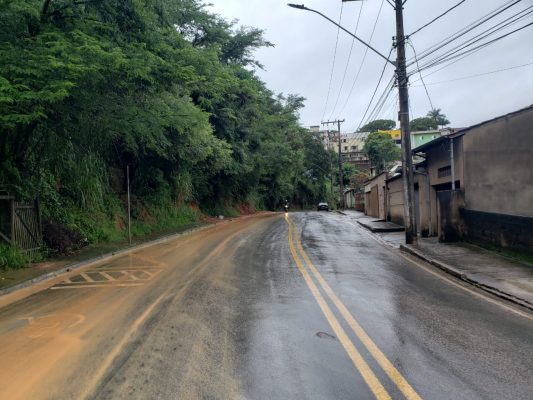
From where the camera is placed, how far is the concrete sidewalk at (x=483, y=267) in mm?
8773

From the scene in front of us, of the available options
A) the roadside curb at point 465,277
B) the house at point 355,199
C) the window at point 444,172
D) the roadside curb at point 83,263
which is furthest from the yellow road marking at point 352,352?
the house at point 355,199

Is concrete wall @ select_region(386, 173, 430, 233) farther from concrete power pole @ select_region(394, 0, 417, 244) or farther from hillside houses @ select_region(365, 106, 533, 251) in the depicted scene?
concrete power pole @ select_region(394, 0, 417, 244)

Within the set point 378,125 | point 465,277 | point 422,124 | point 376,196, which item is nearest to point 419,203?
point 465,277

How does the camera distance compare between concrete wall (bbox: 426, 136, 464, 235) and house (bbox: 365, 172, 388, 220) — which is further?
house (bbox: 365, 172, 388, 220)

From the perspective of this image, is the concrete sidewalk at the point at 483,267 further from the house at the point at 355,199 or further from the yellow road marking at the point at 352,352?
the house at the point at 355,199

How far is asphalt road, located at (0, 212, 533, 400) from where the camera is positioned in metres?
4.41

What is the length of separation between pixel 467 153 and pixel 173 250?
36.3 ft

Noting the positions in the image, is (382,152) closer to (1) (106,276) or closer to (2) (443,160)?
(2) (443,160)

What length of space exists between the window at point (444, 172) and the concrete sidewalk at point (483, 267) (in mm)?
2932

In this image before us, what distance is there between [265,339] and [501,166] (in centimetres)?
1092

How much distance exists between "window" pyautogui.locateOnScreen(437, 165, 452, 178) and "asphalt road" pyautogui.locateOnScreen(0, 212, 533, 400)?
8046 millimetres

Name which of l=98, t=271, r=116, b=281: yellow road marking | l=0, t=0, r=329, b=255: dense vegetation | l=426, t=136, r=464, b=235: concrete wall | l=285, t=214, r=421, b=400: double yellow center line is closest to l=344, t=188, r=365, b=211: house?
l=0, t=0, r=329, b=255: dense vegetation

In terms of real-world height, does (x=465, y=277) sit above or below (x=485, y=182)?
below

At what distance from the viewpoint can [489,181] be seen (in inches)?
563
